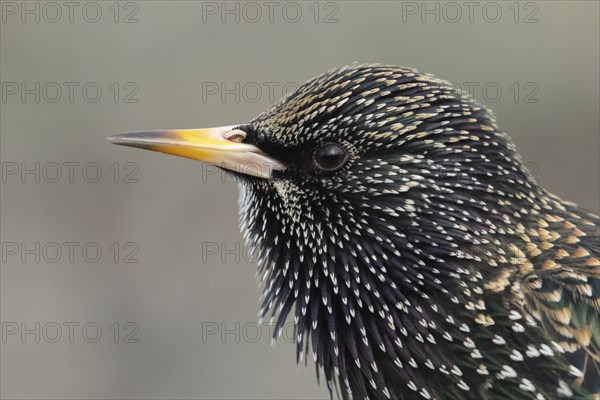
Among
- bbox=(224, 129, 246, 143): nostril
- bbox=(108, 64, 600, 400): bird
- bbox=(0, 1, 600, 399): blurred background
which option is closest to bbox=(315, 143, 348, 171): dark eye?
bbox=(108, 64, 600, 400): bird

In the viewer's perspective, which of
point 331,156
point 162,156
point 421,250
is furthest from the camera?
point 162,156

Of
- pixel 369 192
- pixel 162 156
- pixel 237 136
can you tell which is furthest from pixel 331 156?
pixel 162 156

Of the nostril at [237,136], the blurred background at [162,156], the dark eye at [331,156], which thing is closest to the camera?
the dark eye at [331,156]

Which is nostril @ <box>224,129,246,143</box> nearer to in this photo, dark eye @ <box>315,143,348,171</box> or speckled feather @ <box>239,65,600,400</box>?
speckled feather @ <box>239,65,600,400</box>

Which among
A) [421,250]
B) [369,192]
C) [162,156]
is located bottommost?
[421,250]

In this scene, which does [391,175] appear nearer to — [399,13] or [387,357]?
[387,357]

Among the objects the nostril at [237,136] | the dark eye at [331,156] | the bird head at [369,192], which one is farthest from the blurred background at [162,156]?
the dark eye at [331,156]

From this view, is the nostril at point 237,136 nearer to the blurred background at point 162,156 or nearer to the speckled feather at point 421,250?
the speckled feather at point 421,250

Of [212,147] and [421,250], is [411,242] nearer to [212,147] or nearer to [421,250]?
[421,250]
